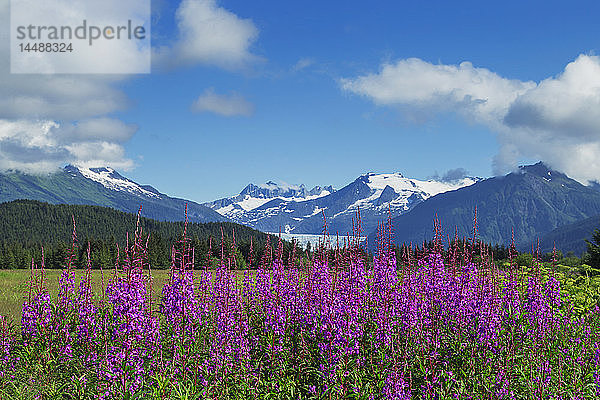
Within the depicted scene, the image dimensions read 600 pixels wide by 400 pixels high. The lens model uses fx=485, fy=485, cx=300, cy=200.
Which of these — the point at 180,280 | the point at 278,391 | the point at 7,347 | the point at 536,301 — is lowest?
the point at 278,391

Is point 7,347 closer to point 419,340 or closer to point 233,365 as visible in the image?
point 233,365

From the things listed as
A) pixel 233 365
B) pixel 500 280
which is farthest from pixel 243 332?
pixel 500 280

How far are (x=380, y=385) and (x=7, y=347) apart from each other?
298 inches

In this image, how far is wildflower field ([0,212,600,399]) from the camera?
27.2 ft

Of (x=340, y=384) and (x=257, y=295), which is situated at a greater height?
(x=257, y=295)

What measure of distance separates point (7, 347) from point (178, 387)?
4.51m

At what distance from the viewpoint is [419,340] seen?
9.20 metres

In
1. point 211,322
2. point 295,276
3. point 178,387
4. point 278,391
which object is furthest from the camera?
point 295,276

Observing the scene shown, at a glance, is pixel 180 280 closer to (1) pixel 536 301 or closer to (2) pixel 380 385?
(2) pixel 380 385

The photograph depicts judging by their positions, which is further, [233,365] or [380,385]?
[233,365]

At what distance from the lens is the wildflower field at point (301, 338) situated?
8.28m

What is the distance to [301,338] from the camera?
31.2ft

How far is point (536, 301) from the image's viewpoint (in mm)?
9719

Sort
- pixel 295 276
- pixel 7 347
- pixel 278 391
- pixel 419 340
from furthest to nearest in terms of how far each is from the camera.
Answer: pixel 295 276 < pixel 7 347 < pixel 419 340 < pixel 278 391
